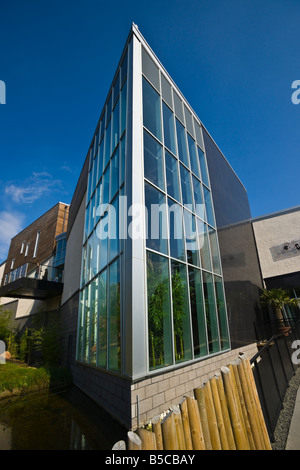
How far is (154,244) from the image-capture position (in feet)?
21.8

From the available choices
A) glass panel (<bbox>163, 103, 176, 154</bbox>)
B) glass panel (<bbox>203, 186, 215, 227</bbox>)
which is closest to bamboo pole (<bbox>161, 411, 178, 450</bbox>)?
glass panel (<bbox>163, 103, 176, 154</bbox>)

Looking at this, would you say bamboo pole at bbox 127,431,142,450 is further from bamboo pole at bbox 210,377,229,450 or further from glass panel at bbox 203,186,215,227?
glass panel at bbox 203,186,215,227

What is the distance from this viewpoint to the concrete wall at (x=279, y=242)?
66.7ft

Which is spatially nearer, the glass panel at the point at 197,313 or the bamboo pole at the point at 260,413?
the bamboo pole at the point at 260,413

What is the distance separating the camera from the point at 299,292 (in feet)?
66.6

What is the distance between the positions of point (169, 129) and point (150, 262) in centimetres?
661

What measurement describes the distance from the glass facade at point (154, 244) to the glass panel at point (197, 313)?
3 cm

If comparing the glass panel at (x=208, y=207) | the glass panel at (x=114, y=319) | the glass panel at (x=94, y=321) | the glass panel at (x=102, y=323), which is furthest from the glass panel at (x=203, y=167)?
the glass panel at (x=94, y=321)

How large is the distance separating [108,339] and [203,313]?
3630 millimetres

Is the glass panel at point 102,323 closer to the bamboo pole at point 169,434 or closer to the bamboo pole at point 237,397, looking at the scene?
the bamboo pole at point 237,397

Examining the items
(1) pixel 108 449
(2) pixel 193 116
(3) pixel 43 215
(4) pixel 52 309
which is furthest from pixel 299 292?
(3) pixel 43 215

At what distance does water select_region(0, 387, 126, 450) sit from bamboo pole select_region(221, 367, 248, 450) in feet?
10.3

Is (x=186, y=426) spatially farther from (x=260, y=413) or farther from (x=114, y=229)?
(x=114, y=229)

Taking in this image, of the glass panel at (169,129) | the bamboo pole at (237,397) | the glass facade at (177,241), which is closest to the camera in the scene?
the bamboo pole at (237,397)
